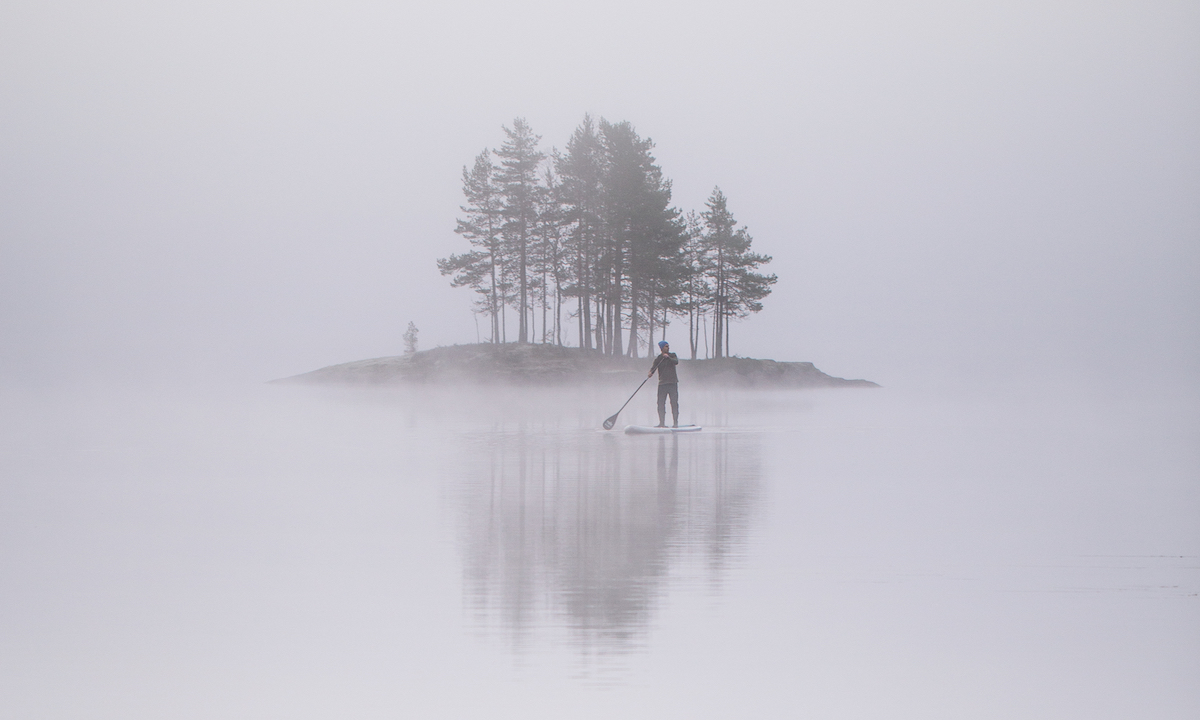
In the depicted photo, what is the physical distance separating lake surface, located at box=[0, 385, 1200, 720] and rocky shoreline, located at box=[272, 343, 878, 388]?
113 feet

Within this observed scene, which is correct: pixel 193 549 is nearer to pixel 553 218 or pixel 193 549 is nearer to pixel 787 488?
pixel 787 488

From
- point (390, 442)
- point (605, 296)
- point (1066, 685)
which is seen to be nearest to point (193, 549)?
point (1066, 685)

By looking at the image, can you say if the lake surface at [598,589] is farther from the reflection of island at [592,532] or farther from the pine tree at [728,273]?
the pine tree at [728,273]

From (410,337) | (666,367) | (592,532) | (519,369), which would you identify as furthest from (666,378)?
(410,337)

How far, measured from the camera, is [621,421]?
24.5 m

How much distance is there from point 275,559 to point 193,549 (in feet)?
2.84

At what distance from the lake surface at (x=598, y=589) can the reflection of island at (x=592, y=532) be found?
39 millimetres

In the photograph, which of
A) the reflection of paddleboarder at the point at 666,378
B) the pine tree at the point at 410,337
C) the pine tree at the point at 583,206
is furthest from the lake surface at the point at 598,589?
the pine tree at the point at 410,337

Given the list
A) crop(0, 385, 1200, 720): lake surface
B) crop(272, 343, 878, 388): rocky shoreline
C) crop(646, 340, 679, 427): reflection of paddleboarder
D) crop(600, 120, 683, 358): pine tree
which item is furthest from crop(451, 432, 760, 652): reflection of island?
crop(600, 120, 683, 358): pine tree

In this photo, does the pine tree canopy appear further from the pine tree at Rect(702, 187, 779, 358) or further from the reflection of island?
the reflection of island

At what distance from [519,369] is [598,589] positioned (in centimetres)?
4355

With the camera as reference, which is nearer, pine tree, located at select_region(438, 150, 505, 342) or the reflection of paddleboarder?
the reflection of paddleboarder

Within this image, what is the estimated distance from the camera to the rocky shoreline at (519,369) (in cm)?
4888

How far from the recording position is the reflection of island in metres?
6.02
